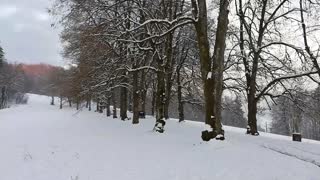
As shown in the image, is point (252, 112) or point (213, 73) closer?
point (213, 73)

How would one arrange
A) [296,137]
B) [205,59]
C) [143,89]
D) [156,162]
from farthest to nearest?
1. [143,89]
2. [296,137]
3. [205,59]
4. [156,162]

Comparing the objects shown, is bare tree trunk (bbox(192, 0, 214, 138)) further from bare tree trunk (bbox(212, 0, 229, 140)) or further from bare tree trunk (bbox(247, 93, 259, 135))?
bare tree trunk (bbox(247, 93, 259, 135))

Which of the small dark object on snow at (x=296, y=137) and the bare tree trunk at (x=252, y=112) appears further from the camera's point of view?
the small dark object on snow at (x=296, y=137)

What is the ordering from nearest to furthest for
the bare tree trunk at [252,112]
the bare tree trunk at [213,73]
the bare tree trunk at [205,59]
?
the bare tree trunk at [213,73] < the bare tree trunk at [205,59] < the bare tree trunk at [252,112]

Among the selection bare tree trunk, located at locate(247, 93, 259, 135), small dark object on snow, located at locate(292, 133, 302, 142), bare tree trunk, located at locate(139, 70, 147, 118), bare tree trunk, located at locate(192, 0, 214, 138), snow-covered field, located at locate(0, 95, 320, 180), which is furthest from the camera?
bare tree trunk, located at locate(139, 70, 147, 118)

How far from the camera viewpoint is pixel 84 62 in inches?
942

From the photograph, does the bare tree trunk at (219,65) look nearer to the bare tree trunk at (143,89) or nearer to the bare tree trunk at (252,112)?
the bare tree trunk at (252,112)

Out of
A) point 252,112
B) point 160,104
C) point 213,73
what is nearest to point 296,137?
point 252,112

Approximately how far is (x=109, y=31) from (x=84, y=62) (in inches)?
206

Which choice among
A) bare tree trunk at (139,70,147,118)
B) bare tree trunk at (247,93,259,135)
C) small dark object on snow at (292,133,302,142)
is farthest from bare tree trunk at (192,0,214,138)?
bare tree trunk at (139,70,147,118)

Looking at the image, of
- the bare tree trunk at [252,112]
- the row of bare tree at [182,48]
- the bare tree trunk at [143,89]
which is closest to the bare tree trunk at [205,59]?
the row of bare tree at [182,48]

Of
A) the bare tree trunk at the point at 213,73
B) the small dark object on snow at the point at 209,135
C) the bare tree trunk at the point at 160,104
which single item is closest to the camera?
the small dark object on snow at the point at 209,135

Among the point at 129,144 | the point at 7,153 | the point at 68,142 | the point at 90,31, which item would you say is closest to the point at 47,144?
the point at 68,142

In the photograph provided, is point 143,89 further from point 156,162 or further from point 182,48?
point 156,162
